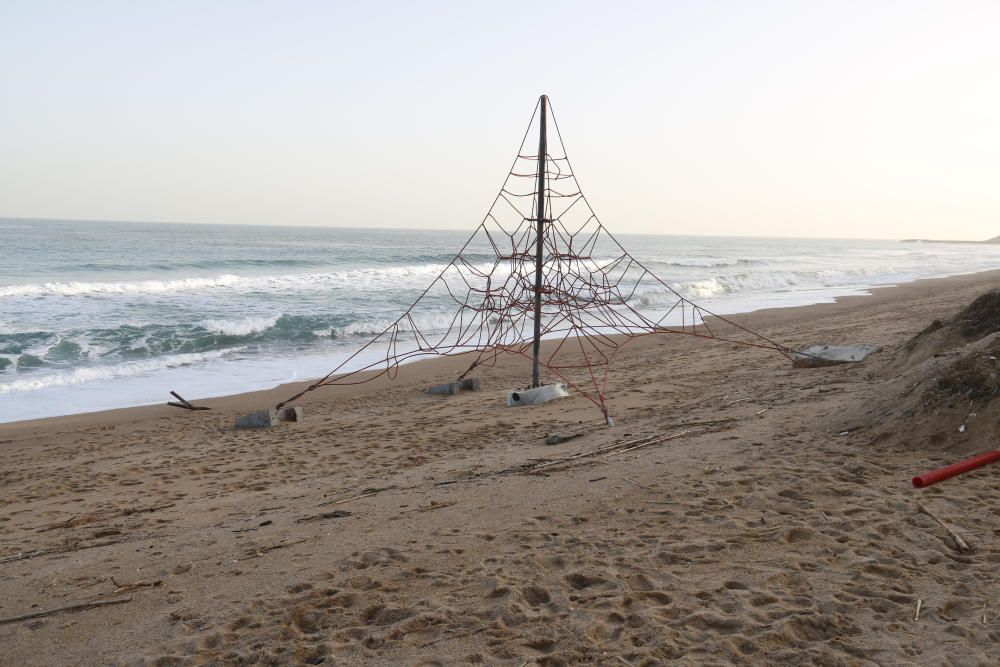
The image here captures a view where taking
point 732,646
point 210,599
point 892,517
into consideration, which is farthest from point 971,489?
point 210,599

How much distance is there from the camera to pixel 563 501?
4125 mm

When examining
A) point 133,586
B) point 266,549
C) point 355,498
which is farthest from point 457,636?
point 355,498

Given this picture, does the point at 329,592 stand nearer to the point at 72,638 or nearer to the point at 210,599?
the point at 210,599

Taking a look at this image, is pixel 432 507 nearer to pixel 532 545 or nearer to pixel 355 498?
pixel 355 498

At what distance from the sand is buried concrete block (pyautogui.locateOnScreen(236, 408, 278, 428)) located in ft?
2.56

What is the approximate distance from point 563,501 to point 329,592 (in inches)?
57.7

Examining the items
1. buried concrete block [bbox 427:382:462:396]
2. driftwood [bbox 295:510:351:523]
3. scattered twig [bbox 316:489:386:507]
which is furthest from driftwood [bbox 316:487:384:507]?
buried concrete block [bbox 427:382:462:396]

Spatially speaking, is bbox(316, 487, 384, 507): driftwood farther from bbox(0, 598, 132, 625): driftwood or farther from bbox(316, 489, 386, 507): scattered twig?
bbox(0, 598, 132, 625): driftwood

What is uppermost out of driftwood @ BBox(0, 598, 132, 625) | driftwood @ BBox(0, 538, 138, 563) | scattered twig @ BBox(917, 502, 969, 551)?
scattered twig @ BBox(917, 502, 969, 551)

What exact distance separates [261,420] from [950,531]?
627cm

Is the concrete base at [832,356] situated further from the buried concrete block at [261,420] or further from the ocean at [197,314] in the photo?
the ocean at [197,314]

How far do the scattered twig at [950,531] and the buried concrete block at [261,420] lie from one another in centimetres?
602

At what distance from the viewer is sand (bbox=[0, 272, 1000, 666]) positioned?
105 inches

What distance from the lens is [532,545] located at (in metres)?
3.52
